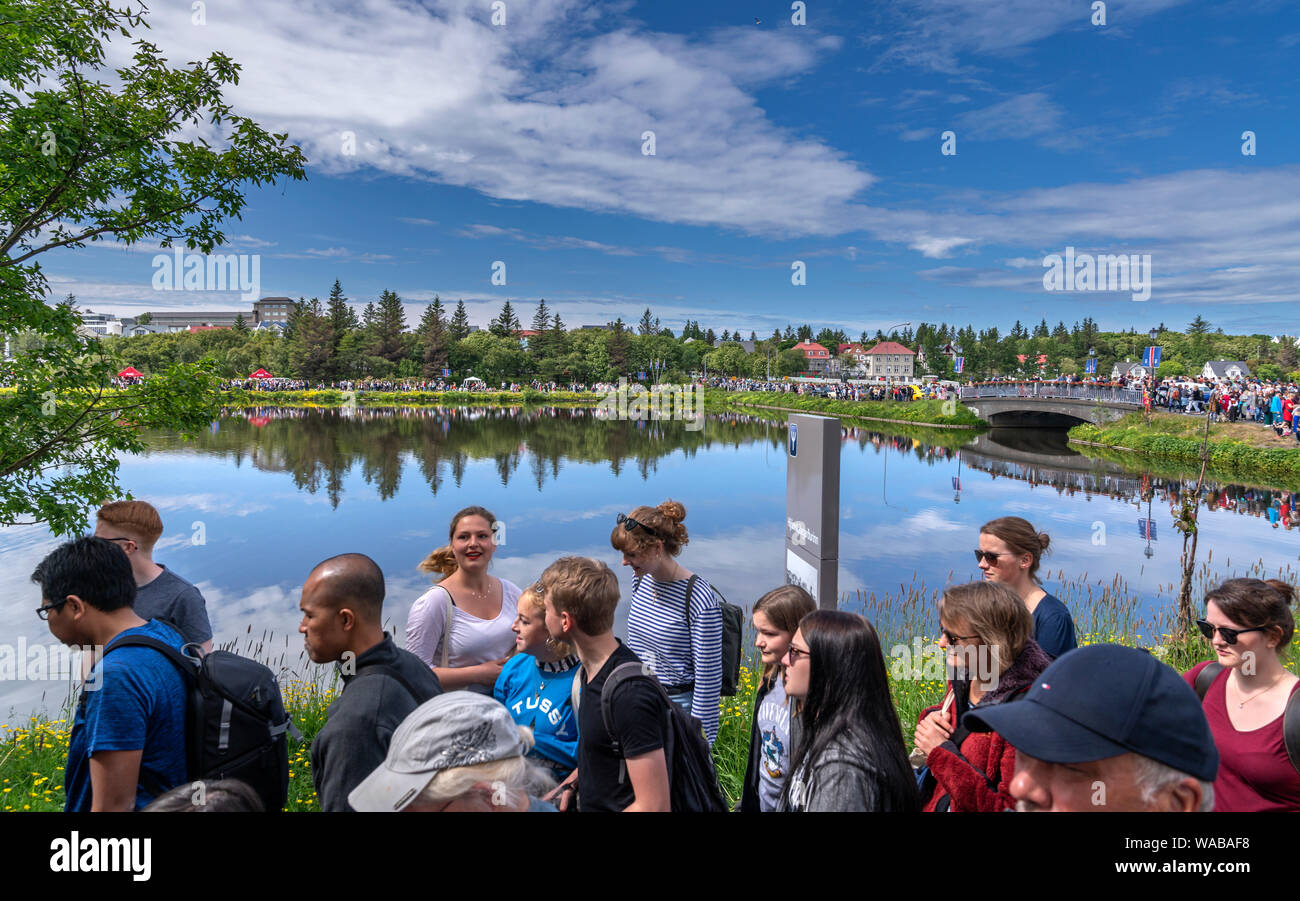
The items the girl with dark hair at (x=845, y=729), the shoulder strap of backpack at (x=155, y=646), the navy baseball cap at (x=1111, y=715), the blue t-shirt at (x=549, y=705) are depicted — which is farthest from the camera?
the blue t-shirt at (x=549, y=705)

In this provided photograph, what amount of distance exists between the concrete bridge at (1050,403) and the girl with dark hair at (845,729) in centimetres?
4305

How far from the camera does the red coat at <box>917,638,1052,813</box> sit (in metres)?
2.21

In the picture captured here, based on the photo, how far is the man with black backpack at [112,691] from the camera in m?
2.24

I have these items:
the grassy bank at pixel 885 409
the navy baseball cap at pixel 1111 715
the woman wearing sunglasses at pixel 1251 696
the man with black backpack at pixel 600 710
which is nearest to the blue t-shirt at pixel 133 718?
the man with black backpack at pixel 600 710

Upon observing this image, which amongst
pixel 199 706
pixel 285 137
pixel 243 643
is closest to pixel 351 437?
pixel 243 643

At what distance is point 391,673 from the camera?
7.52ft

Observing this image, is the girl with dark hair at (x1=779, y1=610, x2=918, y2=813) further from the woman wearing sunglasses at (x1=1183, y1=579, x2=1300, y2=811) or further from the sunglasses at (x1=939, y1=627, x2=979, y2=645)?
the woman wearing sunglasses at (x1=1183, y1=579, x2=1300, y2=811)

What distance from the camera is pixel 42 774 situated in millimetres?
5047

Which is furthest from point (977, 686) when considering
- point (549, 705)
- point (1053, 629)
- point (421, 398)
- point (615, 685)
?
point (421, 398)

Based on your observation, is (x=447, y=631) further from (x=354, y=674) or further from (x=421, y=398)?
(x=421, y=398)

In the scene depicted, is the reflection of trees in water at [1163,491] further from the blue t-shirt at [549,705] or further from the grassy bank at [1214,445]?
the blue t-shirt at [549,705]
